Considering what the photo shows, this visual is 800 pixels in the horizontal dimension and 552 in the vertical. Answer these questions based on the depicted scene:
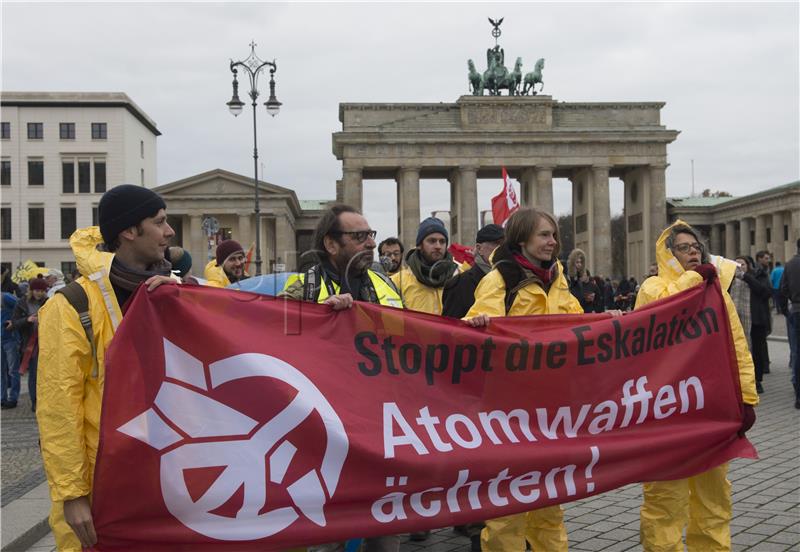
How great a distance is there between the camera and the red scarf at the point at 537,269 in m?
4.74

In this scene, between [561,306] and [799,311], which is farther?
[799,311]

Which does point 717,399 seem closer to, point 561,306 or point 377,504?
point 561,306

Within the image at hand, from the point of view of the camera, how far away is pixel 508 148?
2566 inches

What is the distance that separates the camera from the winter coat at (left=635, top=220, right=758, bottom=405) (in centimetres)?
479

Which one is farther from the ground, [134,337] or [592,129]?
[592,129]

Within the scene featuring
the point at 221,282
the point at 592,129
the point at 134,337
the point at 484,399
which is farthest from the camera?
the point at 592,129

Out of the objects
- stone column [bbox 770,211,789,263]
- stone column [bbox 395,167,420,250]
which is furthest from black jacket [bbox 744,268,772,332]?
stone column [bbox 770,211,789,263]

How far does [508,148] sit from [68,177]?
38726mm

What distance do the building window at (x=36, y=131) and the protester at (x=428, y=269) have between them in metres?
73.1

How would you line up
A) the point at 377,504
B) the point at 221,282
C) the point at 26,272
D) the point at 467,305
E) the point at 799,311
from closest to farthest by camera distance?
the point at 377,504
the point at 467,305
the point at 221,282
the point at 799,311
the point at 26,272

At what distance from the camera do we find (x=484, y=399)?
427 centimetres

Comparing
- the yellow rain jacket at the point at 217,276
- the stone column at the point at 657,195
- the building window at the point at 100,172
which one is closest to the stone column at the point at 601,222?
the stone column at the point at 657,195

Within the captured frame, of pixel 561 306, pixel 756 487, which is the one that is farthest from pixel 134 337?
pixel 756 487

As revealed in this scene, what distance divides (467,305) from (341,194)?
62232mm
